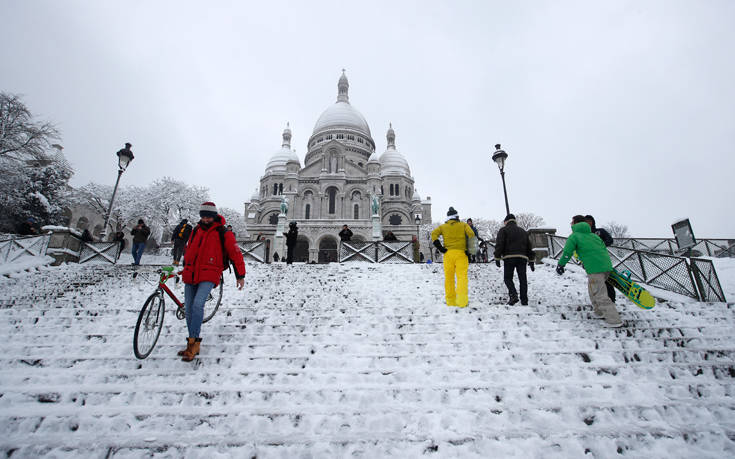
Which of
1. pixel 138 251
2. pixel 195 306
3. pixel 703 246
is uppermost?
pixel 703 246

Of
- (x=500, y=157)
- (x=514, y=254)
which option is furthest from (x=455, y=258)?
(x=500, y=157)

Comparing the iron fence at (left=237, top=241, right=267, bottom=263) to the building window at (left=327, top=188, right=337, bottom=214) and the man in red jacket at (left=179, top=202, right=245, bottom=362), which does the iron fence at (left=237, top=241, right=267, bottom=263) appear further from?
the building window at (left=327, top=188, right=337, bottom=214)

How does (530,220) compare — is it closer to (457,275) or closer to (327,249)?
(327,249)

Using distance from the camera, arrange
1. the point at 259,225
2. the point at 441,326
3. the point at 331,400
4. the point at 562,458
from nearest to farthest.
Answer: the point at 562,458, the point at 331,400, the point at 441,326, the point at 259,225

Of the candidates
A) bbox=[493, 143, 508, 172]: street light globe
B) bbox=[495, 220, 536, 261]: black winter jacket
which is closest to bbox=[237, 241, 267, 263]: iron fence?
bbox=[495, 220, 536, 261]: black winter jacket

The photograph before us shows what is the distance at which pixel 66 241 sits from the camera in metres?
9.65

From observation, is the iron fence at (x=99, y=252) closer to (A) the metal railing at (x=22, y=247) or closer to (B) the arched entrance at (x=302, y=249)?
(A) the metal railing at (x=22, y=247)

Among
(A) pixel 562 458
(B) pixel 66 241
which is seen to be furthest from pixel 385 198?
(A) pixel 562 458

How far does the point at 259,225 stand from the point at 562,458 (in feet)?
111

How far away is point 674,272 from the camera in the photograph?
20.1 feet

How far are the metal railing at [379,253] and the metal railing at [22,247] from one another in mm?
8969

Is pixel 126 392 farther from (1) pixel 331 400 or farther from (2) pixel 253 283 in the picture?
(2) pixel 253 283

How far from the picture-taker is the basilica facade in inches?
1102

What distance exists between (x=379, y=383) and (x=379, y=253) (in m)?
8.47
